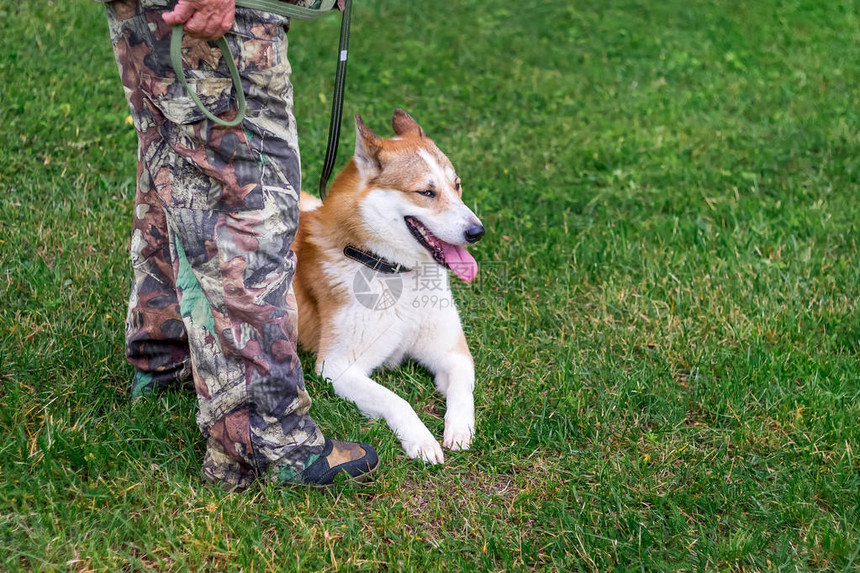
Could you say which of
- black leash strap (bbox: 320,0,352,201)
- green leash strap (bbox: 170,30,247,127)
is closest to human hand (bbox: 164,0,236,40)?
green leash strap (bbox: 170,30,247,127)

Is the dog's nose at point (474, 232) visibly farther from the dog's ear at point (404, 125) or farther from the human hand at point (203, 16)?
the human hand at point (203, 16)

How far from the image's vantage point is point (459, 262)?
3.41m

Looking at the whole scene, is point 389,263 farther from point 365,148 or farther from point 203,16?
point 203,16

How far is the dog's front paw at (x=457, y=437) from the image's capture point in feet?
9.91

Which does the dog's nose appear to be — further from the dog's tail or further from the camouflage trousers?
the camouflage trousers

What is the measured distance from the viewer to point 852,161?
5633mm

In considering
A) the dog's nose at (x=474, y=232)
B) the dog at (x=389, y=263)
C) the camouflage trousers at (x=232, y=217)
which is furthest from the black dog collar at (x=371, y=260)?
the camouflage trousers at (x=232, y=217)

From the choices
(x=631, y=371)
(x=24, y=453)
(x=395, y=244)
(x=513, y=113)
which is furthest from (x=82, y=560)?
(x=513, y=113)

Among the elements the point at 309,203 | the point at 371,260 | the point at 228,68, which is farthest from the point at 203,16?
the point at 309,203

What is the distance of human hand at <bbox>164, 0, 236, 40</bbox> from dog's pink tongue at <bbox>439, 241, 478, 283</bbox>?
4.98 ft

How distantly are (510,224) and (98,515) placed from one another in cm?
292

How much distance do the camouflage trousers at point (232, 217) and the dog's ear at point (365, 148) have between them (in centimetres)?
89

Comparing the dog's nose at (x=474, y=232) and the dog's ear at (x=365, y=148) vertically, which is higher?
the dog's ear at (x=365, y=148)

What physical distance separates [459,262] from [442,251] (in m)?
0.09
